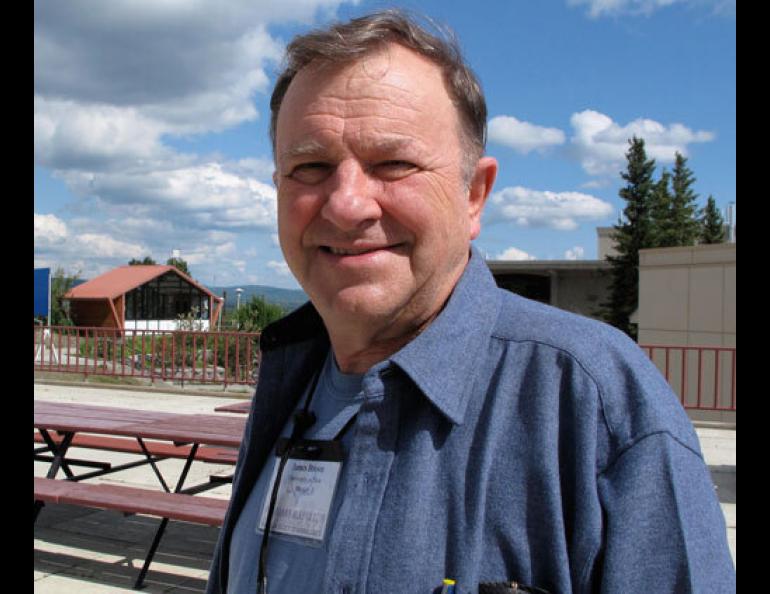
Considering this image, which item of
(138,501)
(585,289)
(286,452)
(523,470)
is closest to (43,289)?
(138,501)

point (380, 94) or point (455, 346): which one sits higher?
point (380, 94)

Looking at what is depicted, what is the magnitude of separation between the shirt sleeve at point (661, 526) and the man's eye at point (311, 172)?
70 centimetres

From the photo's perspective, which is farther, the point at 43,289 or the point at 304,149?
the point at 43,289

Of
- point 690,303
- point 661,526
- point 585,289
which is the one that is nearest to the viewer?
point 661,526

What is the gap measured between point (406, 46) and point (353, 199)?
1.02 ft

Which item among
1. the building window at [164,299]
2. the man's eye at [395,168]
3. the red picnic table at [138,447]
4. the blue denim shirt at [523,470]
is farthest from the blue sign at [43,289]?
the building window at [164,299]

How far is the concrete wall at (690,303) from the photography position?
70.9ft

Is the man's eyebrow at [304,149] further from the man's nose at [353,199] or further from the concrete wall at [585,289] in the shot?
the concrete wall at [585,289]

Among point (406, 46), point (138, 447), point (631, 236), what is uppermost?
point (631, 236)

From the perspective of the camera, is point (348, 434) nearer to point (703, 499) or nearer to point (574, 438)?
point (574, 438)

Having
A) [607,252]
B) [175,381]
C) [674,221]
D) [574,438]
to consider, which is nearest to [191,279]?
[607,252]

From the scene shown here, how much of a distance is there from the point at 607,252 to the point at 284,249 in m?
65.6

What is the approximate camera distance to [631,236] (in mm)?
54312

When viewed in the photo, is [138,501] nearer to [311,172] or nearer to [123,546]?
[123,546]
